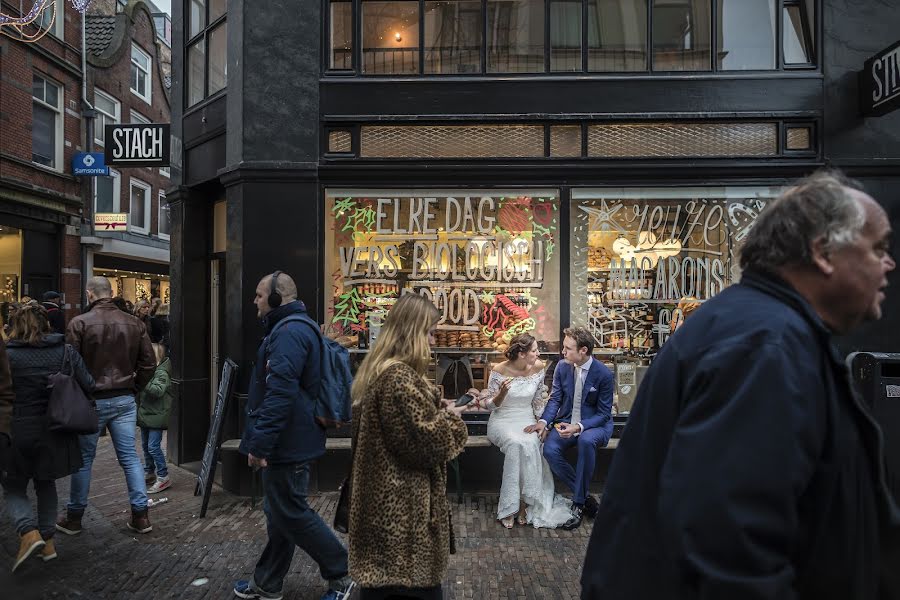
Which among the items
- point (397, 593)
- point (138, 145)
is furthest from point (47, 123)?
point (397, 593)

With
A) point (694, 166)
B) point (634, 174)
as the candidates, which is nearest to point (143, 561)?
point (634, 174)

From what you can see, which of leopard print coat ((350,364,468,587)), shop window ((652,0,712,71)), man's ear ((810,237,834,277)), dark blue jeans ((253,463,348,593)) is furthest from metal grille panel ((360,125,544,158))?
man's ear ((810,237,834,277))

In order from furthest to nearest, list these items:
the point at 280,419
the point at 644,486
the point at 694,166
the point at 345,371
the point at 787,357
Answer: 1. the point at 694,166
2. the point at 345,371
3. the point at 280,419
4. the point at 644,486
5. the point at 787,357

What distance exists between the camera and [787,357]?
4.55ft

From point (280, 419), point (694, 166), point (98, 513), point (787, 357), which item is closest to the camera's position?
point (787, 357)

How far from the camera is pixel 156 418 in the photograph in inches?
264

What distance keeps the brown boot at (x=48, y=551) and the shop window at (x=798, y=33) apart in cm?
824

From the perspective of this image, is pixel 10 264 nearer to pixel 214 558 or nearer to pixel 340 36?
pixel 340 36

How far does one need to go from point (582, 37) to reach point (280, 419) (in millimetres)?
5327

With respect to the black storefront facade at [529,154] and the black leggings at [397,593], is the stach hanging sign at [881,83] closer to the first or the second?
the black storefront facade at [529,154]

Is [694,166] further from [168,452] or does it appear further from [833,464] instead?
[168,452]

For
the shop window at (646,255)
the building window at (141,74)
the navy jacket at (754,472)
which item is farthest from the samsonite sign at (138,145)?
the building window at (141,74)

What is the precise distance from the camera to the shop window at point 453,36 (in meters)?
7.04

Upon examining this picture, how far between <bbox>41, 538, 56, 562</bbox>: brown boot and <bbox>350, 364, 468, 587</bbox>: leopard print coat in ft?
10.4
